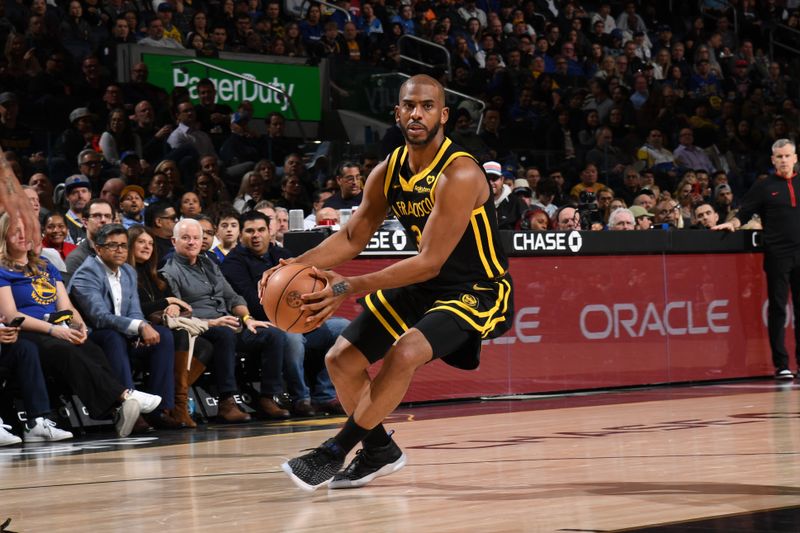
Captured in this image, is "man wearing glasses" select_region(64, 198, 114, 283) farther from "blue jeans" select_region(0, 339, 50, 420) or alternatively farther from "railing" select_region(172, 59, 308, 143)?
"railing" select_region(172, 59, 308, 143)

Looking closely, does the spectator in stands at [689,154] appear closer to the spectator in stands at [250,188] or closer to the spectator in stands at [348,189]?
the spectator in stands at [250,188]

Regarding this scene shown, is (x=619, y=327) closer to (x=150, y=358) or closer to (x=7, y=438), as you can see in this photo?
(x=150, y=358)

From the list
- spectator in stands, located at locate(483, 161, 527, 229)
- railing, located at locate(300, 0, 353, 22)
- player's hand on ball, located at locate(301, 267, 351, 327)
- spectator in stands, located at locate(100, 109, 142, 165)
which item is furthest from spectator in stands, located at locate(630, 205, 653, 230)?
player's hand on ball, located at locate(301, 267, 351, 327)

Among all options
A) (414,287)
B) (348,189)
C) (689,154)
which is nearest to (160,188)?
(348,189)

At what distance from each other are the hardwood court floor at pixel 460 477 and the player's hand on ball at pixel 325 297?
33.0 inches

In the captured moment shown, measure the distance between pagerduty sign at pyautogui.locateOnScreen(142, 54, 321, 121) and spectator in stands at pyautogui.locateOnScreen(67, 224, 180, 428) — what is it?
5962 millimetres

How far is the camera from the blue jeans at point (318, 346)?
10266 mm

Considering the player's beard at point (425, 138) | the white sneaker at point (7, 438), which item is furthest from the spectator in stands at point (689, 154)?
the player's beard at point (425, 138)

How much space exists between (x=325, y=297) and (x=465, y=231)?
0.91 m

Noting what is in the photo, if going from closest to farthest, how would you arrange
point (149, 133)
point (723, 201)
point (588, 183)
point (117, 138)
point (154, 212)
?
point (154, 212) → point (117, 138) → point (149, 133) → point (588, 183) → point (723, 201)

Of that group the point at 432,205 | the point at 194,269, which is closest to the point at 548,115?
the point at 194,269

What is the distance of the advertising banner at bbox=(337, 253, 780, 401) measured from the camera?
11.3 m

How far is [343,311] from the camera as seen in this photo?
10.7 metres

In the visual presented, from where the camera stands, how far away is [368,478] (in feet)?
20.2
